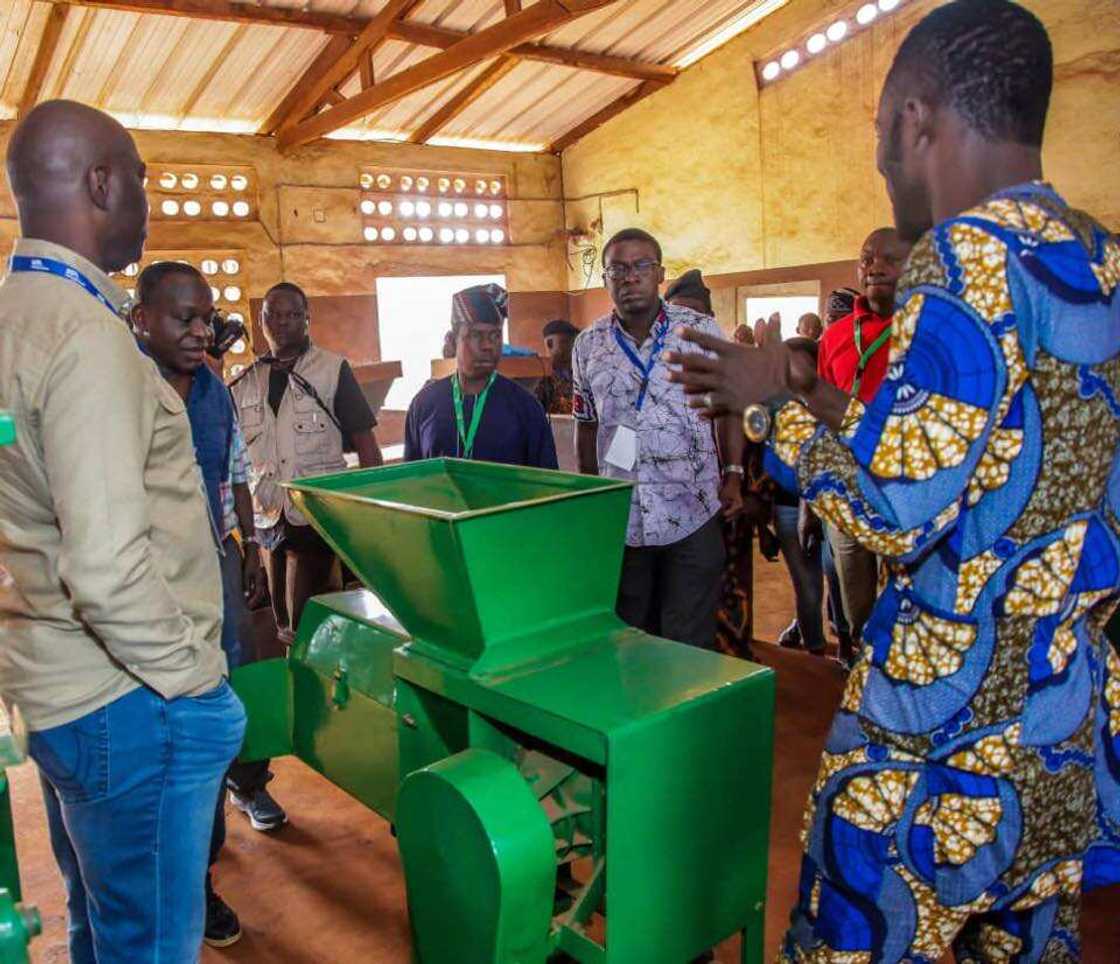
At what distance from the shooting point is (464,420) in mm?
3143

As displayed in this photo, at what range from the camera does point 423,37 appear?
8820 millimetres

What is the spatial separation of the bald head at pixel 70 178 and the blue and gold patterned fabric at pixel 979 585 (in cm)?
110

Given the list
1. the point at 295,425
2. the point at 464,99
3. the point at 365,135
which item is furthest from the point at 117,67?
the point at 295,425

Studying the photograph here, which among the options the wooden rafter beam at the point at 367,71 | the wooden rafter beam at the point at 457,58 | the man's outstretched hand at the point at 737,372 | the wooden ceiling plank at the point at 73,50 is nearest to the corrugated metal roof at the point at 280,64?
the wooden ceiling plank at the point at 73,50

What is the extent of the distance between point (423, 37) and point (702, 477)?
7.47 metres

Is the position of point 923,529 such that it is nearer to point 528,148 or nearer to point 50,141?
point 50,141

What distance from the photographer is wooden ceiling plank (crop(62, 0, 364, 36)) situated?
23.3ft

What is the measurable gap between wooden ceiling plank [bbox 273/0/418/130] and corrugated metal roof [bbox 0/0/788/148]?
0.13m

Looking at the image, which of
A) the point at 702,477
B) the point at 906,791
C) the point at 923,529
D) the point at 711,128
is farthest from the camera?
the point at 711,128

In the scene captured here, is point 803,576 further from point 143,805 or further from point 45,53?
point 45,53

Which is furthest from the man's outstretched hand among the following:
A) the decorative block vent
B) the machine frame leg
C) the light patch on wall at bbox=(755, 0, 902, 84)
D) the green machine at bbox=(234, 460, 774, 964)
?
the decorative block vent

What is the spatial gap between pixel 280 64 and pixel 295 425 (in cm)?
690

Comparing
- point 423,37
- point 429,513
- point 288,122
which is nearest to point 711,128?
point 423,37

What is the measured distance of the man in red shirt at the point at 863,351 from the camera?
303cm
